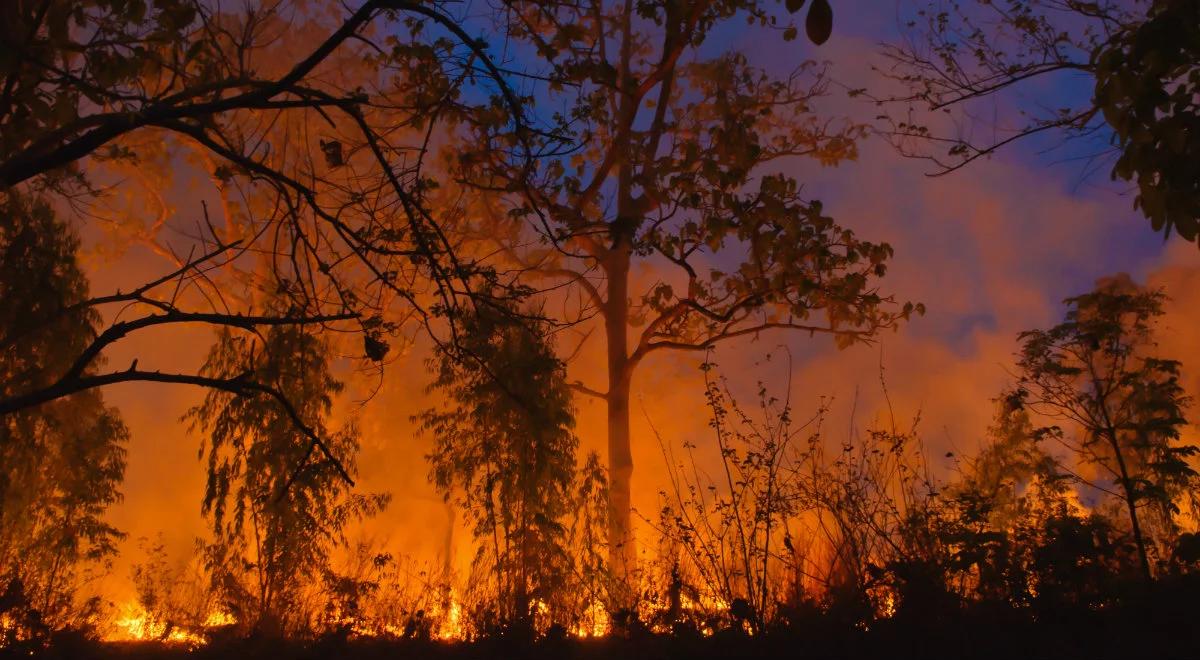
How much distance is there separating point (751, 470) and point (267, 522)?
4.04 m

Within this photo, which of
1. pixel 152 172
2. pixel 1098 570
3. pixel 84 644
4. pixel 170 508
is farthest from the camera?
pixel 170 508

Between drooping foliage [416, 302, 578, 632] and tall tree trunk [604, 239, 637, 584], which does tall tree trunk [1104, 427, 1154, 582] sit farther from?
tall tree trunk [604, 239, 637, 584]

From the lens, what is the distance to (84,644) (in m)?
5.09

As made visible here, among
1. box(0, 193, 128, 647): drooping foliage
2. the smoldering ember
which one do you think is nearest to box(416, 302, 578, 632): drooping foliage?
the smoldering ember

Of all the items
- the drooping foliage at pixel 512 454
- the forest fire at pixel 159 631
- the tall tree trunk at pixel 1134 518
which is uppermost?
the drooping foliage at pixel 512 454

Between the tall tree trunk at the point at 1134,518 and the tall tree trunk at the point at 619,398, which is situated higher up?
the tall tree trunk at the point at 619,398

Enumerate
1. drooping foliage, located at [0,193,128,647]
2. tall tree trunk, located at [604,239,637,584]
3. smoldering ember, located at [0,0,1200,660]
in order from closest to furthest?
1. smoldering ember, located at [0,0,1200,660]
2. drooping foliage, located at [0,193,128,647]
3. tall tree trunk, located at [604,239,637,584]

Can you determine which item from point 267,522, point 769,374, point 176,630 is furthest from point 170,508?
point 769,374

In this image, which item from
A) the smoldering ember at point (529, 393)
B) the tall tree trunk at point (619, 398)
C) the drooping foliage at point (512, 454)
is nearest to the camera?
the smoldering ember at point (529, 393)

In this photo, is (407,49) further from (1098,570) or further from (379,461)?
(379,461)

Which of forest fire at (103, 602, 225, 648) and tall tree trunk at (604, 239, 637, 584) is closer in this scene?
forest fire at (103, 602, 225, 648)

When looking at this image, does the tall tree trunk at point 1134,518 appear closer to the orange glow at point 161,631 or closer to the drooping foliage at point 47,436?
the orange glow at point 161,631

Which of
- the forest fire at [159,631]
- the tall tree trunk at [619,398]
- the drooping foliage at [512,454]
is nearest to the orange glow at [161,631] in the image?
the forest fire at [159,631]

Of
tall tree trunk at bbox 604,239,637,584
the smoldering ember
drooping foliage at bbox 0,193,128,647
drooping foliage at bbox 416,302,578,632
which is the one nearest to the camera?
the smoldering ember
